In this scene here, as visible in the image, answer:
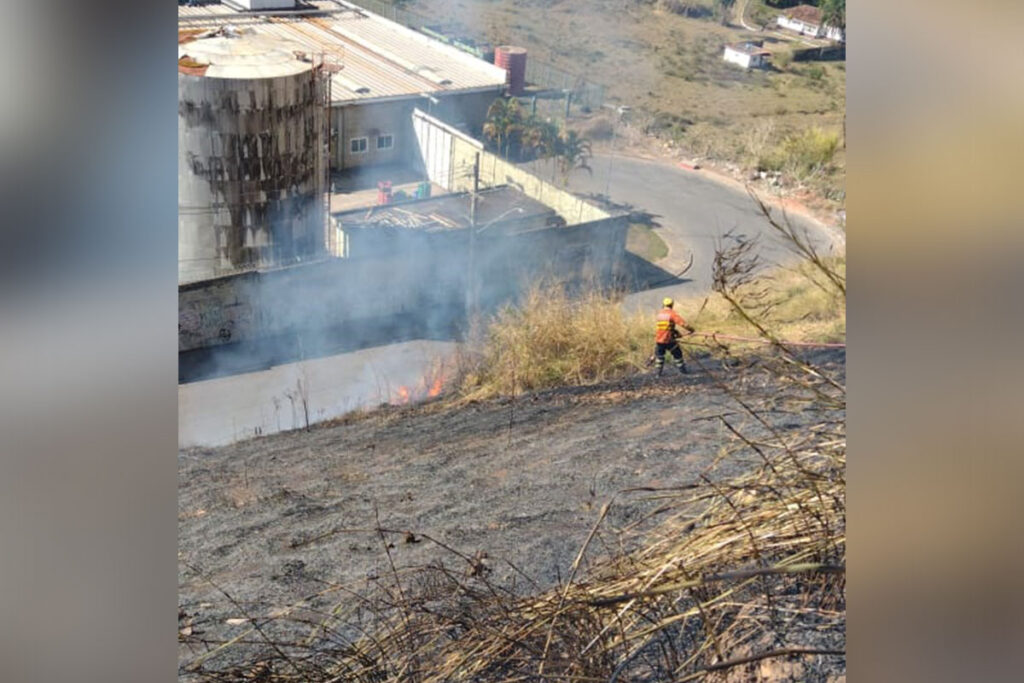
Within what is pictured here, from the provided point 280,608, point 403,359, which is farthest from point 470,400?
point 280,608

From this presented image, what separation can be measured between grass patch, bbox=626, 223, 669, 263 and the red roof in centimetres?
198

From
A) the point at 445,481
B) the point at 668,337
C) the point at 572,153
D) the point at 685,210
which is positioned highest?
the point at 572,153

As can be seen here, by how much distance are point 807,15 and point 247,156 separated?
126 inches

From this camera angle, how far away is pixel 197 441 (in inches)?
172

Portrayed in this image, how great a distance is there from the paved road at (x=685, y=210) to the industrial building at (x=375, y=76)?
676mm

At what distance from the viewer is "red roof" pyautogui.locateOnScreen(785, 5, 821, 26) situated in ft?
21.8

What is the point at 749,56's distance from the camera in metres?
6.48

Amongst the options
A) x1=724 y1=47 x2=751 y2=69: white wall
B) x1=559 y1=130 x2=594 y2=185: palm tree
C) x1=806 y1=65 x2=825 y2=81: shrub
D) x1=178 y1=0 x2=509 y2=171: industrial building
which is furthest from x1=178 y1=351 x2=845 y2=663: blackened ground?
x1=724 y1=47 x2=751 y2=69: white wall

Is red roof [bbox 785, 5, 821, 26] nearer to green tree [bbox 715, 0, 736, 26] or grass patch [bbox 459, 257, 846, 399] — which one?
green tree [bbox 715, 0, 736, 26]

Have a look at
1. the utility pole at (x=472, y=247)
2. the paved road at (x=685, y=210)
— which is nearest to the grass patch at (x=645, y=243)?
the paved road at (x=685, y=210)

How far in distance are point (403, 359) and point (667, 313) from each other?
1164 mm

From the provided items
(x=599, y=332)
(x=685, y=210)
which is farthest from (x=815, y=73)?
(x=599, y=332)

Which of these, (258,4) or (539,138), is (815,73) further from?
(258,4)
